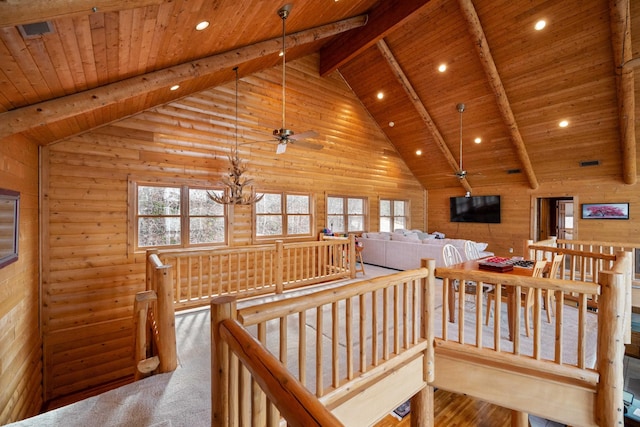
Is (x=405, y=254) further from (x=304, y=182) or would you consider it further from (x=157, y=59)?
(x=157, y=59)

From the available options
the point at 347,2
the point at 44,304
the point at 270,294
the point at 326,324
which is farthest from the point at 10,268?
the point at 347,2

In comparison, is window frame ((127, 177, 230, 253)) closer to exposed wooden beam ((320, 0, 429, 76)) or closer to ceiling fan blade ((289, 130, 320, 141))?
ceiling fan blade ((289, 130, 320, 141))

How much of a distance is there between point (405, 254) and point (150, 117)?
6202mm

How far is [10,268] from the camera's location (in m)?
3.12

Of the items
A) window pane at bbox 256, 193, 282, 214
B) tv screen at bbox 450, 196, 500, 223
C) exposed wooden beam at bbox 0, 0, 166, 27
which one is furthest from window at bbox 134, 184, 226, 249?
tv screen at bbox 450, 196, 500, 223

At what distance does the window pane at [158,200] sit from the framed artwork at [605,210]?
1036cm

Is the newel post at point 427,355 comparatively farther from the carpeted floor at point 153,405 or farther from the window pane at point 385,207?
the window pane at point 385,207

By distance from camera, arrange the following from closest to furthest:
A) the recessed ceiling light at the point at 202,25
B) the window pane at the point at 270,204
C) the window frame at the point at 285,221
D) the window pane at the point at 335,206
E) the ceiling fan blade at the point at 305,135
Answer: the recessed ceiling light at the point at 202,25, the ceiling fan blade at the point at 305,135, the window frame at the point at 285,221, the window pane at the point at 270,204, the window pane at the point at 335,206

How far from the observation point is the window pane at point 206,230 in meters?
5.83

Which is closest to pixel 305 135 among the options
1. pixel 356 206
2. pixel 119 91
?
pixel 119 91

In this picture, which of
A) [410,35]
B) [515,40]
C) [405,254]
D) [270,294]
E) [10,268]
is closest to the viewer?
[10,268]

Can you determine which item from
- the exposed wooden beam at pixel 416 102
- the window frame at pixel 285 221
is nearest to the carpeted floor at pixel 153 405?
the window frame at pixel 285 221

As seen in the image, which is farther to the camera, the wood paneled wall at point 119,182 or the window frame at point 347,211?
the window frame at point 347,211

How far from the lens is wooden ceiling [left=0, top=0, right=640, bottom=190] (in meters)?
2.33
